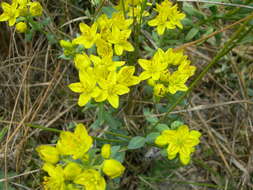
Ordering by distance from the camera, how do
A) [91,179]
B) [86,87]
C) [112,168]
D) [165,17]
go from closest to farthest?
1. [112,168]
2. [91,179]
3. [86,87]
4. [165,17]

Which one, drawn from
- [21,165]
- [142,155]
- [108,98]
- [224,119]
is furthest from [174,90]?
[21,165]

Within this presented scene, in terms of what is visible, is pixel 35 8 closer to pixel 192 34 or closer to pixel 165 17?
pixel 165 17

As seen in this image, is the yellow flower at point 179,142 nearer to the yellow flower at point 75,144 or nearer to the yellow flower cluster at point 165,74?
the yellow flower cluster at point 165,74

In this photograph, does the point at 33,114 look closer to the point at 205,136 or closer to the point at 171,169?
the point at 171,169

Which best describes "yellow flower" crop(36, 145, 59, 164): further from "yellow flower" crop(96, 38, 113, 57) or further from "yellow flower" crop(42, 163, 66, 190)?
"yellow flower" crop(96, 38, 113, 57)

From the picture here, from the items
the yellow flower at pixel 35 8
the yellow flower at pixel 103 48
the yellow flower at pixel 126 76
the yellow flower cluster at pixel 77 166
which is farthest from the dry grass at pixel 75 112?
the yellow flower cluster at pixel 77 166

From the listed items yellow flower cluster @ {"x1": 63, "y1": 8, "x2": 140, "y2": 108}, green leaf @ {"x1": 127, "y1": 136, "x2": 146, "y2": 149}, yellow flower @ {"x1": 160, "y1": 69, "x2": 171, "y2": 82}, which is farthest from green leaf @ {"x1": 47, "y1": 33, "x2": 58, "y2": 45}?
green leaf @ {"x1": 127, "y1": 136, "x2": 146, "y2": 149}

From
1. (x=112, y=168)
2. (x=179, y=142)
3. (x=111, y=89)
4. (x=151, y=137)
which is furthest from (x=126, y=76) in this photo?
(x=112, y=168)
